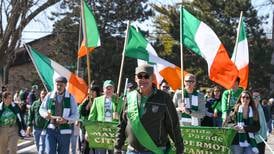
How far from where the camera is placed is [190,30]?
39.5ft

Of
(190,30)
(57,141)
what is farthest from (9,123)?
(190,30)

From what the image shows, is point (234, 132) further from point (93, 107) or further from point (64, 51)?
point (64, 51)

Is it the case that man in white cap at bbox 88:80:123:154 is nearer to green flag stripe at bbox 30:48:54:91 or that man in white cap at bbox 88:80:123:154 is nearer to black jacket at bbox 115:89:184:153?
green flag stripe at bbox 30:48:54:91

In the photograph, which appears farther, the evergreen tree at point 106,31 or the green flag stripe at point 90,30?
the evergreen tree at point 106,31

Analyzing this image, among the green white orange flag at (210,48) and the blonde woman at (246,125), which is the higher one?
the green white orange flag at (210,48)

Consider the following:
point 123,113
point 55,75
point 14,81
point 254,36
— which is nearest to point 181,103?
point 55,75

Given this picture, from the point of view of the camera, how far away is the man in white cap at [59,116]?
10156 millimetres

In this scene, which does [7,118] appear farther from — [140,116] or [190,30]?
[140,116]

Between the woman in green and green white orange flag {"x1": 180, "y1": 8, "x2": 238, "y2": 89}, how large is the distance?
338cm

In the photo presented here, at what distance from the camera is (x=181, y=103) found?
10.7 metres

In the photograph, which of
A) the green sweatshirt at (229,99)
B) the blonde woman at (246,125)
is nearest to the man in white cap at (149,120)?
the blonde woman at (246,125)

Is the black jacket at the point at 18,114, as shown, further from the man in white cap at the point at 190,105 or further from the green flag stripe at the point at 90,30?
the man in white cap at the point at 190,105

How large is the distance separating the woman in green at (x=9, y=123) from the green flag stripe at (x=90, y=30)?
1.91 metres

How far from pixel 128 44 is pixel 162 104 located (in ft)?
23.3
